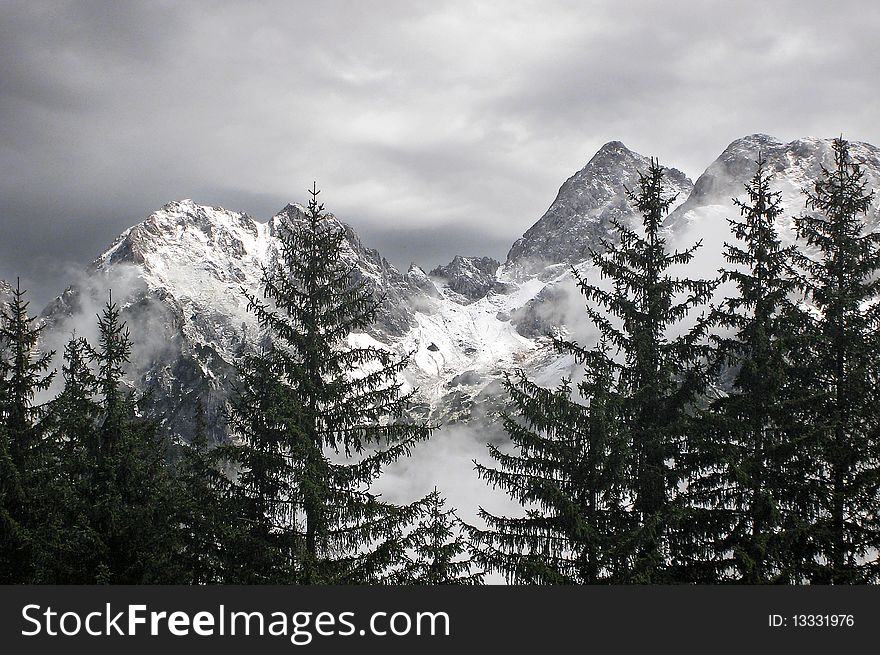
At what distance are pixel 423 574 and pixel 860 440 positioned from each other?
10291 millimetres

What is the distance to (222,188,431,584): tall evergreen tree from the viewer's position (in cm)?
1506

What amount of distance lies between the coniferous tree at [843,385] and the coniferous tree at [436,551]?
297 inches

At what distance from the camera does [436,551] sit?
15.9 metres

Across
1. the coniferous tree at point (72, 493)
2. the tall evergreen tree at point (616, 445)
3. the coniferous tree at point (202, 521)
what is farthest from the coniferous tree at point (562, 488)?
the coniferous tree at point (72, 493)

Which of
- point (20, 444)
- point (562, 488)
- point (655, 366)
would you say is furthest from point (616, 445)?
point (20, 444)

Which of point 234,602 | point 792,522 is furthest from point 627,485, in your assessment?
point 234,602

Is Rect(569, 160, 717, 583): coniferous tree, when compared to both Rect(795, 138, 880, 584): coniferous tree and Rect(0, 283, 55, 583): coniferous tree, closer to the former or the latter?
Rect(795, 138, 880, 584): coniferous tree

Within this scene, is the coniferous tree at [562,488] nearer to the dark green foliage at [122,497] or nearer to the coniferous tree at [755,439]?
the coniferous tree at [755,439]

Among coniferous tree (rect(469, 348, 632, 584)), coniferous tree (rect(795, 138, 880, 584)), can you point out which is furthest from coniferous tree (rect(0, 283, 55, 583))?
coniferous tree (rect(795, 138, 880, 584))

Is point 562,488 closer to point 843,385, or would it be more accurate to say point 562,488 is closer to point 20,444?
point 843,385

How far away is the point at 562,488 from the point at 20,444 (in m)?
16.4

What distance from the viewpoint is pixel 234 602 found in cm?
1280

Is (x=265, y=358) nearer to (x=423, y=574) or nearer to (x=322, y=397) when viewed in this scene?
(x=322, y=397)

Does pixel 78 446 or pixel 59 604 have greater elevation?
pixel 78 446
